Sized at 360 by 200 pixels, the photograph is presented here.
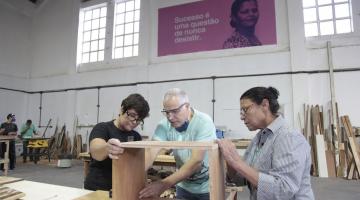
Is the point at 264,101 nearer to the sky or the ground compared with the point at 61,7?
nearer to the ground

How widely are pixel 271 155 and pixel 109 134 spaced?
108cm

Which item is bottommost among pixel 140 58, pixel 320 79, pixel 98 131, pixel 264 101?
pixel 98 131

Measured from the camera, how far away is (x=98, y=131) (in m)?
1.78

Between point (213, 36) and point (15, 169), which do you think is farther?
point (213, 36)

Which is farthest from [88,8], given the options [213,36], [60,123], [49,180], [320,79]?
[320,79]

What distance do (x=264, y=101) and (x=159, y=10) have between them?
25.5 ft

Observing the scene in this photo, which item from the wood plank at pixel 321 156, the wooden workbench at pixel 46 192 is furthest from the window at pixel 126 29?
the wooden workbench at pixel 46 192

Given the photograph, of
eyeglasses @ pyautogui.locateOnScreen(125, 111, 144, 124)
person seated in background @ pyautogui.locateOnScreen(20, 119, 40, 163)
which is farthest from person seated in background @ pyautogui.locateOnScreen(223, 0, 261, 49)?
person seated in background @ pyautogui.locateOnScreen(20, 119, 40, 163)

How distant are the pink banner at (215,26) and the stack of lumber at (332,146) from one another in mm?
2444

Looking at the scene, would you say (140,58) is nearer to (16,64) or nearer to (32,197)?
(16,64)

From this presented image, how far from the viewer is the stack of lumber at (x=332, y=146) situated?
5641 millimetres

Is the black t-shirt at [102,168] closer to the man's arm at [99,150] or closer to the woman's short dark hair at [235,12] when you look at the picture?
the man's arm at [99,150]

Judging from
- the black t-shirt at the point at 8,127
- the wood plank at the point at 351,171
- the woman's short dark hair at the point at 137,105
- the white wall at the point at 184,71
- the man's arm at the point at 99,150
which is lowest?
the wood plank at the point at 351,171

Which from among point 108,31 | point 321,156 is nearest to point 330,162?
point 321,156
